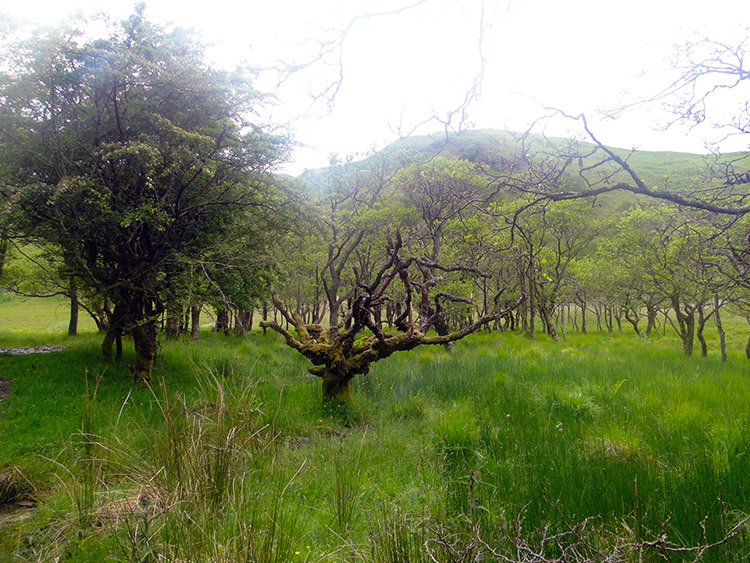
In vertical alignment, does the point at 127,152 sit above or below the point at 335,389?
above

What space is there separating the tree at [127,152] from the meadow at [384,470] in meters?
2.62

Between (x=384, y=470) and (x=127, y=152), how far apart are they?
627 cm

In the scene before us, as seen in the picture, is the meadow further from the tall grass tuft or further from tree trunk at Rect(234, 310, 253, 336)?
tree trunk at Rect(234, 310, 253, 336)

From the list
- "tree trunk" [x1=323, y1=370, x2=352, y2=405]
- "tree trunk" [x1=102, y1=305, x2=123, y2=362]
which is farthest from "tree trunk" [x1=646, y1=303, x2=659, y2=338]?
"tree trunk" [x1=102, y1=305, x2=123, y2=362]

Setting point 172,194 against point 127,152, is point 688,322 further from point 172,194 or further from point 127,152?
point 127,152

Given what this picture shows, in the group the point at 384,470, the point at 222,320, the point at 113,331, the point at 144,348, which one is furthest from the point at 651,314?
the point at 113,331

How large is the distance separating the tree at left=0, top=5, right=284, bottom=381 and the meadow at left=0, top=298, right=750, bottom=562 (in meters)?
2.62

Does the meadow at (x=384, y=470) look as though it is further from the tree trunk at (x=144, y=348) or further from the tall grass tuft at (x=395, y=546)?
the tree trunk at (x=144, y=348)

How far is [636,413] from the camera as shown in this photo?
5.59 meters

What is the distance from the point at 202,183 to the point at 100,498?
20.0ft

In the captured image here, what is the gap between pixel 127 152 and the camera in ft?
20.1

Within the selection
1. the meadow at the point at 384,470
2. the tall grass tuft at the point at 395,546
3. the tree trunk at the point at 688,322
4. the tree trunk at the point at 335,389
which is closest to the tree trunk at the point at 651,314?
the tree trunk at the point at 688,322

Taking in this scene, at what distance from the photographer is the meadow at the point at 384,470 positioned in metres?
2.25

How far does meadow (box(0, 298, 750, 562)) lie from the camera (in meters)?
2.25
